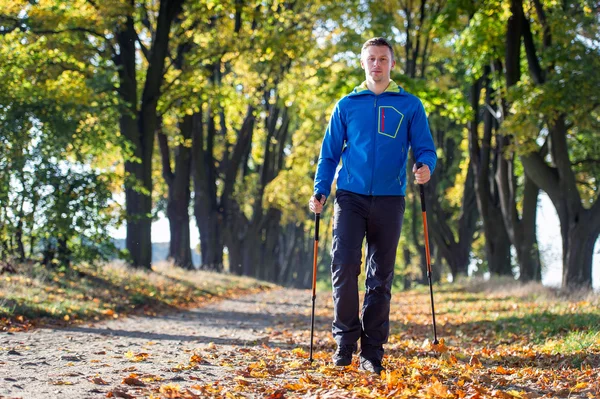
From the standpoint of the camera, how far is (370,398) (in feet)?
15.9

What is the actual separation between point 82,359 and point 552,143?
1159 cm

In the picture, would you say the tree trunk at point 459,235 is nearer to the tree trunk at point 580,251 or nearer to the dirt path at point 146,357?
the tree trunk at point 580,251

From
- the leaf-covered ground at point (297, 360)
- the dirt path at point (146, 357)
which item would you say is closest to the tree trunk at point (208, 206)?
the leaf-covered ground at point (297, 360)

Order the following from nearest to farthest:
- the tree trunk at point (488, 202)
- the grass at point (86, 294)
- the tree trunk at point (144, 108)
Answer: the grass at point (86, 294) < the tree trunk at point (144, 108) < the tree trunk at point (488, 202)

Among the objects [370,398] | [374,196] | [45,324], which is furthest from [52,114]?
[370,398]

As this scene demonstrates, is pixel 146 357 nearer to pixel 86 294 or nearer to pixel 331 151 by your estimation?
pixel 331 151

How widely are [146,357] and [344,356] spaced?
1.74 metres

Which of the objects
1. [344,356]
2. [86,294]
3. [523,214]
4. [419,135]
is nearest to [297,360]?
[344,356]

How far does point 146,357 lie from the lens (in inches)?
269

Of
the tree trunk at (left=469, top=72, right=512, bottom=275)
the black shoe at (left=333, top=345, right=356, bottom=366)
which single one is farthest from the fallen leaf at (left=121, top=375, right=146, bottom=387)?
the tree trunk at (left=469, top=72, right=512, bottom=275)

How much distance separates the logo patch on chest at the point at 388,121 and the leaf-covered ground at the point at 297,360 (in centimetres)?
180

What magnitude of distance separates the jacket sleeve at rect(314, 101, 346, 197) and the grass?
439cm

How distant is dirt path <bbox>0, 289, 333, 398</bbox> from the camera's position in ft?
16.9

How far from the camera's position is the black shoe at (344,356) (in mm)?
6223
